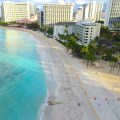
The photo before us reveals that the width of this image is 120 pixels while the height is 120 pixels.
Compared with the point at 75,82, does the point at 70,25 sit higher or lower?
higher

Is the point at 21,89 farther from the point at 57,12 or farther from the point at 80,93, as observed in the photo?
the point at 57,12

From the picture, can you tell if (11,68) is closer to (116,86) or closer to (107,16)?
(116,86)

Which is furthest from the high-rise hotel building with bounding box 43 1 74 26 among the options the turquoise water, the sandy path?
the sandy path

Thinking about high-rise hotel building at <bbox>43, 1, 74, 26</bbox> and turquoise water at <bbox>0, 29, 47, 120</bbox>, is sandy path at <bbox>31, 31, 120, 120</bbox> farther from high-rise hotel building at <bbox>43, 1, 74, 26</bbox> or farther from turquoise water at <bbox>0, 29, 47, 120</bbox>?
high-rise hotel building at <bbox>43, 1, 74, 26</bbox>

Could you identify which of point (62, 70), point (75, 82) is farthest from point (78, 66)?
point (75, 82)

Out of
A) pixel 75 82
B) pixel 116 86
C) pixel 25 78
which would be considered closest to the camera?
pixel 116 86

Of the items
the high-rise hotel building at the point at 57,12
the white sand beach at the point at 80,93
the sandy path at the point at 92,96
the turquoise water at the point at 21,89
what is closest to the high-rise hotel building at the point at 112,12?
the high-rise hotel building at the point at 57,12

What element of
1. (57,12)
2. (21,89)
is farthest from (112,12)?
(21,89)
